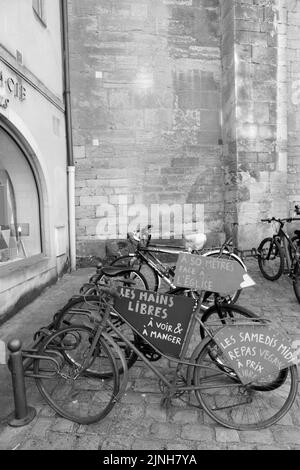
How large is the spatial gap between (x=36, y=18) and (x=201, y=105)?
148 inches

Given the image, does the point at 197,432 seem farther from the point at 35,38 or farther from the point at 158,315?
the point at 35,38

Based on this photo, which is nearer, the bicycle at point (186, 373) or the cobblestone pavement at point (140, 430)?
the cobblestone pavement at point (140, 430)

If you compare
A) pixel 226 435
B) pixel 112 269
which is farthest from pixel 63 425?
pixel 112 269

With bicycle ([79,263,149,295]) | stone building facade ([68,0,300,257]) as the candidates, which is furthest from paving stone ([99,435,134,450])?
stone building facade ([68,0,300,257])

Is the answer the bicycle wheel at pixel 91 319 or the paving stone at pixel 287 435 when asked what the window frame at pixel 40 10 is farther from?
the paving stone at pixel 287 435

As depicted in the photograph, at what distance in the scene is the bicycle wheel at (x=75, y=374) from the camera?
7.77ft

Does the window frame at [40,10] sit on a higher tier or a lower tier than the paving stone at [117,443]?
higher

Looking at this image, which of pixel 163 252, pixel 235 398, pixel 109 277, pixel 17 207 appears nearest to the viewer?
pixel 235 398

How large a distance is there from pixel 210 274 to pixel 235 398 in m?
0.98

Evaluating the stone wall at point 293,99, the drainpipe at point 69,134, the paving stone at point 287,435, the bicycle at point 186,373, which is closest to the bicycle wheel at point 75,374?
the bicycle at point 186,373

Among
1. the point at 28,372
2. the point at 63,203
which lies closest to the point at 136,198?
the point at 63,203

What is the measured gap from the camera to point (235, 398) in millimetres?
2613

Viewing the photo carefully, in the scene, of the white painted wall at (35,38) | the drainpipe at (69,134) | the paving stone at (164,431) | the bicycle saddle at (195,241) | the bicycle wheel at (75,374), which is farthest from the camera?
the drainpipe at (69,134)

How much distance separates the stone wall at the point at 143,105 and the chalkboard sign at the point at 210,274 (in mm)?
5255
